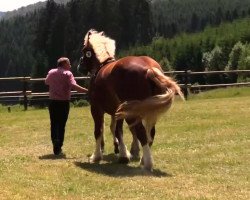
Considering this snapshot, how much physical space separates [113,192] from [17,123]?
1065 centimetres

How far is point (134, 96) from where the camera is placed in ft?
27.9

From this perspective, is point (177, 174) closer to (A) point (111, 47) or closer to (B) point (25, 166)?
(B) point (25, 166)

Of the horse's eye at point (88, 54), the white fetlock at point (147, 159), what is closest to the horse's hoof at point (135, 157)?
the white fetlock at point (147, 159)

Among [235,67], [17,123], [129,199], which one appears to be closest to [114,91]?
[129,199]

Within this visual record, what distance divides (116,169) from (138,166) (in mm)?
400

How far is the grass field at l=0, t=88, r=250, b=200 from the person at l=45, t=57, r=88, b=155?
47cm

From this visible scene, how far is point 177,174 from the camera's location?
843cm

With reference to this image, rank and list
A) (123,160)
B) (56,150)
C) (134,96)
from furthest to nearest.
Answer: (56,150) < (123,160) < (134,96)

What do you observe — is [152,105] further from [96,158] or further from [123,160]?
[96,158]

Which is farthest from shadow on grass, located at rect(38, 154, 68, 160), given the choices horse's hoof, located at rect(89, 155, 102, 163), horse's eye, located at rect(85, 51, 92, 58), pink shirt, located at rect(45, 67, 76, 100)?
horse's eye, located at rect(85, 51, 92, 58)

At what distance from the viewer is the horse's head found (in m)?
10.5

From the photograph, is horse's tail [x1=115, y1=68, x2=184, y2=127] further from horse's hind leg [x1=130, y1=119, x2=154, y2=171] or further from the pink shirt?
the pink shirt

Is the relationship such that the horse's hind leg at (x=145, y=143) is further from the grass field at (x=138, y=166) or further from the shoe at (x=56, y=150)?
the shoe at (x=56, y=150)

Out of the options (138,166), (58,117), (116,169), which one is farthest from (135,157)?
(58,117)
